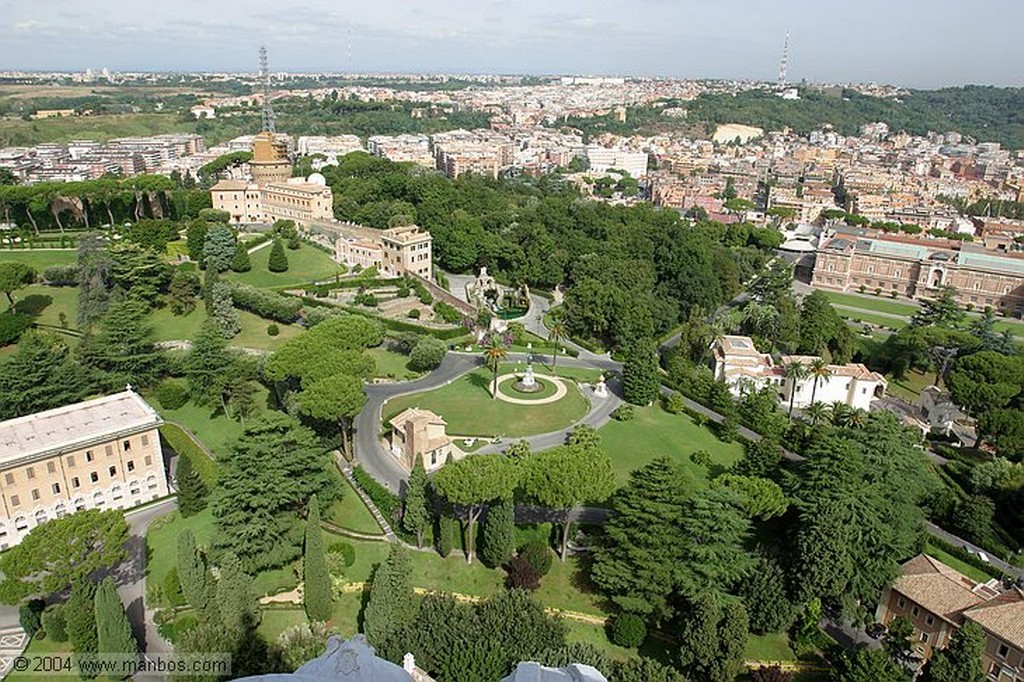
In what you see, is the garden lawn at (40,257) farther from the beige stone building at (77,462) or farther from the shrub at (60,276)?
the beige stone building at (77,462)

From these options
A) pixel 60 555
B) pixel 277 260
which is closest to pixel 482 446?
pixel 60 555

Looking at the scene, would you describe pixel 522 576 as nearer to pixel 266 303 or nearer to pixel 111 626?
pixel 111 626

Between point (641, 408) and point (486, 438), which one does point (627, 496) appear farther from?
point (641, 408)

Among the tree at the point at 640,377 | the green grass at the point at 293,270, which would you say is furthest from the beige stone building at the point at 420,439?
the green grass at the point at 293,270

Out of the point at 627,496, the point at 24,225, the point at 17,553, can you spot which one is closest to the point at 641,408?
the point at 627,496

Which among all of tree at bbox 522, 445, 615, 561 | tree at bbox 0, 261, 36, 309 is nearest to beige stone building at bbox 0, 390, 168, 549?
tree at bbox 522, 445, 615, 561
